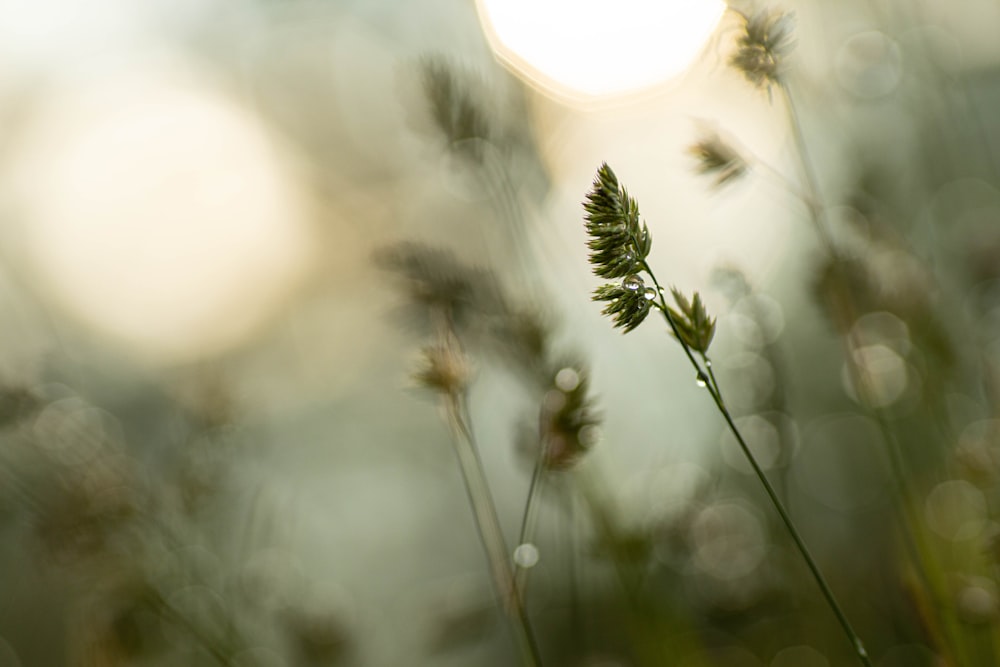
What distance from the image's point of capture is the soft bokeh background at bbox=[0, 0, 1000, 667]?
3.98 feet

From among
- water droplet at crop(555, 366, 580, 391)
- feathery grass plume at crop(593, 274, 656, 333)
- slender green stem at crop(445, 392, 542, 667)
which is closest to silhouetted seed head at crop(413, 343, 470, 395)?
slender green stem at crop(445, 392, 542, 667)

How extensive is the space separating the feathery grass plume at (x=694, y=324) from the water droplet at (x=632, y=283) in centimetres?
3

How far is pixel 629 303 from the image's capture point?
59 cm

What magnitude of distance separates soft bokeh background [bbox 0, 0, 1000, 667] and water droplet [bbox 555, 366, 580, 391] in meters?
0.27

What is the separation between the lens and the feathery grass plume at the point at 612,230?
58 cm

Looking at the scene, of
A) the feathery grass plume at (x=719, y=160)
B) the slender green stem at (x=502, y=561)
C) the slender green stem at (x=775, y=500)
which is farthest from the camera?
the feathery grass plume at (x=719, y=160)

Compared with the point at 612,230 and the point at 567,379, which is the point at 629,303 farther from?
the point at 567,379

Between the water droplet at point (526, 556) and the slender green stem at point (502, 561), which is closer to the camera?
the slender green stem at point (502, 561)

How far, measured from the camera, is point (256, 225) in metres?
4.59

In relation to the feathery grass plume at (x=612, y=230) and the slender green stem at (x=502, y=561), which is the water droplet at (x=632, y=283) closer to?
the feathery grass plume at (x=612, y=230)

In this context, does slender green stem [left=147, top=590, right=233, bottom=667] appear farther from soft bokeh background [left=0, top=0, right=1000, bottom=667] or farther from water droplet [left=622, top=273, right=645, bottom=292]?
water droplet [left=622, top=273, right=645, bottom=292]

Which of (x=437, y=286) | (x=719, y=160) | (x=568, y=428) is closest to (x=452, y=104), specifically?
(x=437, y=286)

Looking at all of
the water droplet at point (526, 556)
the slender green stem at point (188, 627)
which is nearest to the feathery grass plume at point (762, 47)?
the water droplet at point (526, 556)

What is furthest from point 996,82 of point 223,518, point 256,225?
point 256,225
